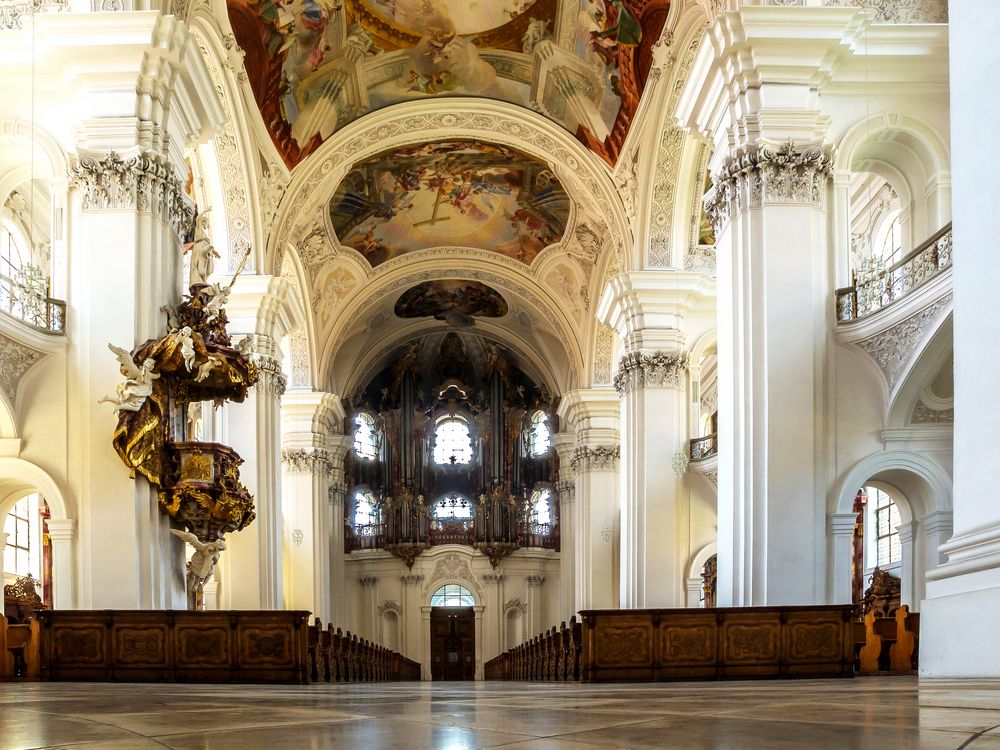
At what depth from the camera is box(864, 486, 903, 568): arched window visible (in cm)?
1880

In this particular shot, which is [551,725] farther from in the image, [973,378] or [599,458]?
[599,458]

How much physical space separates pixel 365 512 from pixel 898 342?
24355mm

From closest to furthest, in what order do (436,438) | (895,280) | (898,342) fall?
1. (898,342)
2. (895,280)
3. (436,438)

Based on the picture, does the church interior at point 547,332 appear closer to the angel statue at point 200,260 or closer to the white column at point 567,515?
the angel statue at point 200,260

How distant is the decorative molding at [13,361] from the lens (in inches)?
491

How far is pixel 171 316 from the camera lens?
13414mm

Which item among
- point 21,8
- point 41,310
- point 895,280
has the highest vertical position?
point 21,8

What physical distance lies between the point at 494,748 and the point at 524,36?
18.5m

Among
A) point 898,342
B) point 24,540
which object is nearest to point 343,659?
point 24,540

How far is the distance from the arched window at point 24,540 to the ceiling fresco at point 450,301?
12.2 m

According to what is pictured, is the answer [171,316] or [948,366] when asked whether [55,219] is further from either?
[948,366]

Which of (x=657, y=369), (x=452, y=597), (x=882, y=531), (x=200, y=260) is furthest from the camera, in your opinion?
(x=452, y=597)

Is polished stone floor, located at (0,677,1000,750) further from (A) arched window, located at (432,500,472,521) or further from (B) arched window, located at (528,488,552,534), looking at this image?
(A) arched window, located at (432,500,472,521)

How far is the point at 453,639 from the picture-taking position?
34.6 m
